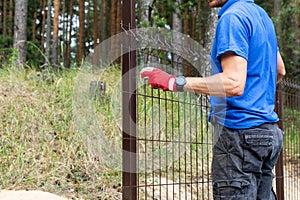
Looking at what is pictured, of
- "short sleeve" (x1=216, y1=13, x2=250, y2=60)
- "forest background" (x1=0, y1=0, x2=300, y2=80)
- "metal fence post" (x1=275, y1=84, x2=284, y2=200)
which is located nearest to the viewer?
"short sleeve" (x1=216, y1=13, x2=250, y2=60)

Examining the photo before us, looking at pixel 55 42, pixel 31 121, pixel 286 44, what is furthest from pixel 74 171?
pixel 286 44

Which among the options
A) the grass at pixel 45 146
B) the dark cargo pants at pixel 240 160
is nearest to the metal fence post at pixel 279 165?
the grass at pixel 45 146

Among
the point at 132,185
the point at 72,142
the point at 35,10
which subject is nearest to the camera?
the point at 132,185

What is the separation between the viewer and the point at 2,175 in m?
4.70

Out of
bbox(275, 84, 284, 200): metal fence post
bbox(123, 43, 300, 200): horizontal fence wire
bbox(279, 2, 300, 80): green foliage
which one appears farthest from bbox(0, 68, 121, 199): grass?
bbox(279, 2, 300, 80): green foliage

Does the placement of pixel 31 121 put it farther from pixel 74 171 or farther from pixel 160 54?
pixel 160 54

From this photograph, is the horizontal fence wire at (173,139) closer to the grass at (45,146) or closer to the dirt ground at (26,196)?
the grass at (45,146)

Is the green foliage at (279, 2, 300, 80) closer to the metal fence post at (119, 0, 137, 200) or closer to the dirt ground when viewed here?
the dirt ground

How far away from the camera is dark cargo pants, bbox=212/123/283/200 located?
7.77ft

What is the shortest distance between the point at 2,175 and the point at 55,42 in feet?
21.9

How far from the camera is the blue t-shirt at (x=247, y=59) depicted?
7.51ft

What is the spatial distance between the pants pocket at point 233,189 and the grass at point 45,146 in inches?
91.5

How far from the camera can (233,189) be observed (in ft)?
7.74

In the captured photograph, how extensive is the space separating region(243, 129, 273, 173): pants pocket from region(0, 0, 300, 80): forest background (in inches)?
193
